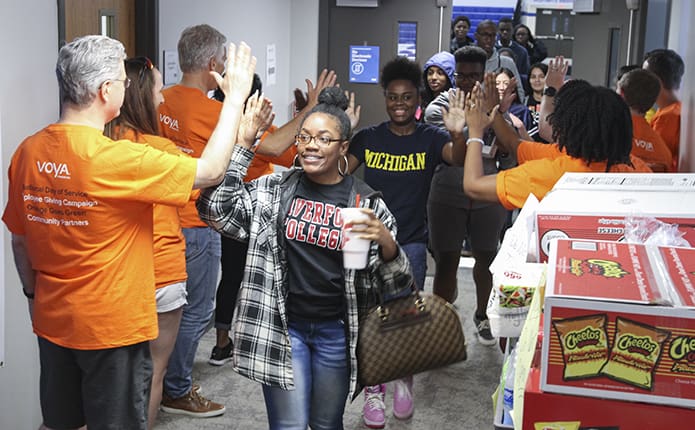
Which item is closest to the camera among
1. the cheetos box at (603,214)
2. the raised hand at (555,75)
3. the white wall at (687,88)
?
the cheetos box at (603,214)

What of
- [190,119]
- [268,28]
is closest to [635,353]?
[190,119]

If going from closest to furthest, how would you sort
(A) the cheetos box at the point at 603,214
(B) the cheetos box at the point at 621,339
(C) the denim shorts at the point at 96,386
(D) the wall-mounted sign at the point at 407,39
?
(B) the cheetos box at the point at 621,339
(A) the cheetos box at the point at 603,214
(C) the denim shorts at the point at 96,386
(D) the wall-mounted sign at the point at 407,39

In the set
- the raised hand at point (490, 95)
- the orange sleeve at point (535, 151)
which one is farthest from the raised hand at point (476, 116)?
the raised hand at point (490, 95)

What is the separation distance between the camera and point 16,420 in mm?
3363

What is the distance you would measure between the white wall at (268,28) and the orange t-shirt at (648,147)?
2.44 metres

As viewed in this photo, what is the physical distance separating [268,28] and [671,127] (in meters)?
3.28

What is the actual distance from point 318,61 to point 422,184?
4.20 m

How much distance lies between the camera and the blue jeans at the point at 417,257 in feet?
12.9

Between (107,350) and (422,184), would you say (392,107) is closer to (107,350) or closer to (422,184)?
(422,184)

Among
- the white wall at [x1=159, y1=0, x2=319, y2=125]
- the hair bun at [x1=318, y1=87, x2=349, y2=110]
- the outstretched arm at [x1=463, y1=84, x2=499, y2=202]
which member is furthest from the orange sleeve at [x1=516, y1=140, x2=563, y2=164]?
the white wall at [x1=159, y1=0, x2=319, y2=125]

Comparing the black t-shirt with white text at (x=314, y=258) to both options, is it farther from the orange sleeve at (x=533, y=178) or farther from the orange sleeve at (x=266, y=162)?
the orange sleeve at (x=266, y=162)

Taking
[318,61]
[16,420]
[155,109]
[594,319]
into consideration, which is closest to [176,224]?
[155,109]

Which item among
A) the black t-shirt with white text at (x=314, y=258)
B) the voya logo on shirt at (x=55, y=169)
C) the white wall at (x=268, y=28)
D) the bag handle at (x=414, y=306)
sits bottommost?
the bag handle at (x=414, y=306)

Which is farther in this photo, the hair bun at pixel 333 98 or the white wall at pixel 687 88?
the white wall at pixel 687 88
